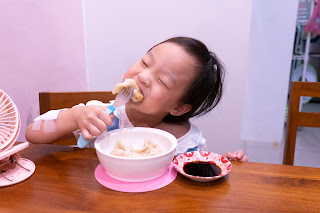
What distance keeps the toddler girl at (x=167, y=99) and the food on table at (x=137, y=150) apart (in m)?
0.07

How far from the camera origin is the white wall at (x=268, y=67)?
110 inches

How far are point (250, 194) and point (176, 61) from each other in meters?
0.51

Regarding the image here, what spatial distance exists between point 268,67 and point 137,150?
2535mm

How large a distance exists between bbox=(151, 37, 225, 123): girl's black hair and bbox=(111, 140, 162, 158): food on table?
311 mm

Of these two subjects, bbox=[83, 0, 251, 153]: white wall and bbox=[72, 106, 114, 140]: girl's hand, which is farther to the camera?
bbox=[83, 0, 251, 153]: white wall

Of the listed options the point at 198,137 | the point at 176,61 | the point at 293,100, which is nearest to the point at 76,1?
the point at 176,61

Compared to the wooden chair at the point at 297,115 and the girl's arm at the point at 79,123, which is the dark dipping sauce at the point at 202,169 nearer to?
the girl's arm at the point at 79,123

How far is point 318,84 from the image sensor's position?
3.78 ft

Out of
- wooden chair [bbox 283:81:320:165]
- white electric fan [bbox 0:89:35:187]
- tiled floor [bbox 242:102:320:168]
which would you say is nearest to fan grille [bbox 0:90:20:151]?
white electric fan [bbox 0:89:35:187]

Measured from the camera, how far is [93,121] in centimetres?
77

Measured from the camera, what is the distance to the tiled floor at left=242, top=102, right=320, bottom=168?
8.82 ft

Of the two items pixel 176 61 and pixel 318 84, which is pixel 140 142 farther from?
pixel 318 84

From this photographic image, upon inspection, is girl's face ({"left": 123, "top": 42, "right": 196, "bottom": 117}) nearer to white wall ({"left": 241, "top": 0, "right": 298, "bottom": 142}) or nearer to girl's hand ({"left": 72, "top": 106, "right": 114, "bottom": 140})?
girl's hand ({"left": 72, "top": 106, "right": 114, "bottom": 140})

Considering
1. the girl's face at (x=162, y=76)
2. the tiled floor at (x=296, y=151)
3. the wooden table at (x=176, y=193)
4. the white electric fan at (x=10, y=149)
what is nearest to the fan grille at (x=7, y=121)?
the white electric fan at (x=10, y=149)
